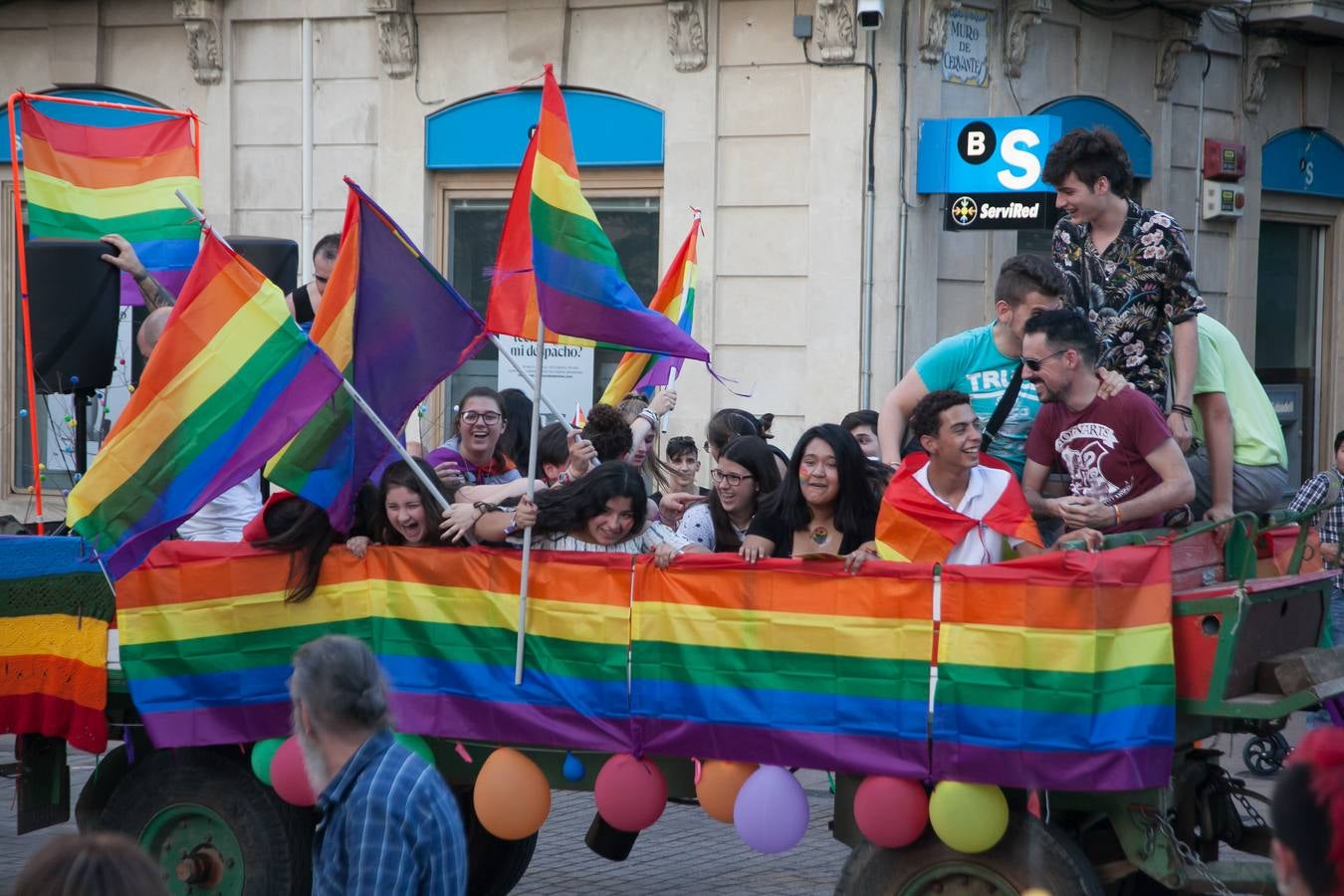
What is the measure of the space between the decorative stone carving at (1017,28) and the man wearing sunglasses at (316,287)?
7005 mm

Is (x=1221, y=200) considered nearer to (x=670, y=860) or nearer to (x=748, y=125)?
(x=748, y=125)

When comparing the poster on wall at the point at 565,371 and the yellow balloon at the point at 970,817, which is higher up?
the poster on wall at the point at 565,371

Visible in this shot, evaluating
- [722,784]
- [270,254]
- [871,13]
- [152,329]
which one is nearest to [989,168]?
[871,13]

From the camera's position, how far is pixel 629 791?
5.99 metres

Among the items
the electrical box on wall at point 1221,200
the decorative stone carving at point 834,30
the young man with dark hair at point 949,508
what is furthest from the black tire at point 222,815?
the electrical box on wall at point 1221,200

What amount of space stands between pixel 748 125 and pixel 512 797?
880cm

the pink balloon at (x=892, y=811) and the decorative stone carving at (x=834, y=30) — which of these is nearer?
the pink balloon at (x=892, y=811)

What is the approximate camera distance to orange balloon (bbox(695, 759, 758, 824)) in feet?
19.5

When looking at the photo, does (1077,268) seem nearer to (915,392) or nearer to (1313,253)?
(915,392)

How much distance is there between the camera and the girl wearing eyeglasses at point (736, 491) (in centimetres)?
723

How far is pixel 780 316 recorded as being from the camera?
551 inches

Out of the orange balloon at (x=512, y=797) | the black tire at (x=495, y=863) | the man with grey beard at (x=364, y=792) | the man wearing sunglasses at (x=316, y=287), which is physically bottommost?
the black tire at (x=495, y=863)

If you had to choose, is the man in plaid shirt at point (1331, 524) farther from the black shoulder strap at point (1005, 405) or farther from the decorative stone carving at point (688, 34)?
the decorative stone carving at point (688, 34)

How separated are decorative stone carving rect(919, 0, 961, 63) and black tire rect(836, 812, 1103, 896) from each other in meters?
9.15
